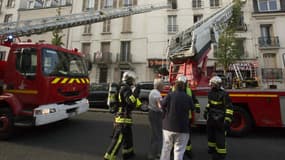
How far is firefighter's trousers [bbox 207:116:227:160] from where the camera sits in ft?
12.6

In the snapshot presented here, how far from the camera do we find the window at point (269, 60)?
19625 mm

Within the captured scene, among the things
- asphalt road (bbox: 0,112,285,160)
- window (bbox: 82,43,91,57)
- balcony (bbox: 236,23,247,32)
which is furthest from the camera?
window (bbox: 82,43,91,57)

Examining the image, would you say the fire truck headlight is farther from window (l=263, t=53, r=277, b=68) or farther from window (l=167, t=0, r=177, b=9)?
window (l=263, t=53, r=277, b=68)

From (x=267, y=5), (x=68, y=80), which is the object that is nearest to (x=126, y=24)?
(x=267, y=5)

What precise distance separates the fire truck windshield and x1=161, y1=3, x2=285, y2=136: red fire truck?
3.40 meters

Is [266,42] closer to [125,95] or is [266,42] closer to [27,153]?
[125,95]

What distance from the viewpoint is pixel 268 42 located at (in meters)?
20.1

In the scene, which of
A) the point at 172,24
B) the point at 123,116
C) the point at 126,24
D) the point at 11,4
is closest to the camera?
the point at 123,116

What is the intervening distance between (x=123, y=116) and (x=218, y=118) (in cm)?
198

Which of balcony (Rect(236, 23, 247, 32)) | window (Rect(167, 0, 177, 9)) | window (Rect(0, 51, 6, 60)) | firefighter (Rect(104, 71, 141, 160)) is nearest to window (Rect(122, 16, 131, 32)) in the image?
window (Rect(167, 0, 177, 9))

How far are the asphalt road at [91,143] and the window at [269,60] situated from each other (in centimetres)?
1620

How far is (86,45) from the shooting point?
903 inches

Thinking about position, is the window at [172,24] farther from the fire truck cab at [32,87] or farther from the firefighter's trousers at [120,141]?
the firefighter's trousers at [120,141]

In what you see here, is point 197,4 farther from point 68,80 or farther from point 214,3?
point 68,80
